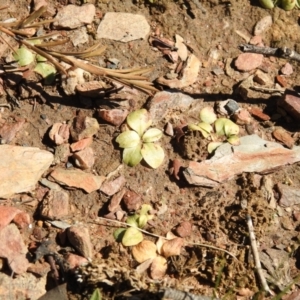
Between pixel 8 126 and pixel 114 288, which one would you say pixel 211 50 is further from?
pixel 114 288

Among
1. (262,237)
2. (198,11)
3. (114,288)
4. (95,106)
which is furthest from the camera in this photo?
(198,11)

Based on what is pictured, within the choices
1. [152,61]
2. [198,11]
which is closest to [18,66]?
[152,61]

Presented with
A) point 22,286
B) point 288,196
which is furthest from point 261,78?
point 22,286

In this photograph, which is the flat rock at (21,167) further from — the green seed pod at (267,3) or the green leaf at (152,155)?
the green seed pod at (267,3)

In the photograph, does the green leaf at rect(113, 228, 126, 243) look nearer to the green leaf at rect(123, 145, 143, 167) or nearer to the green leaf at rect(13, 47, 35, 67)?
the green leaf at rect(123, 145, 143, 167)

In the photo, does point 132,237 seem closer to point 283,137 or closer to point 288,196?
point 288,196
